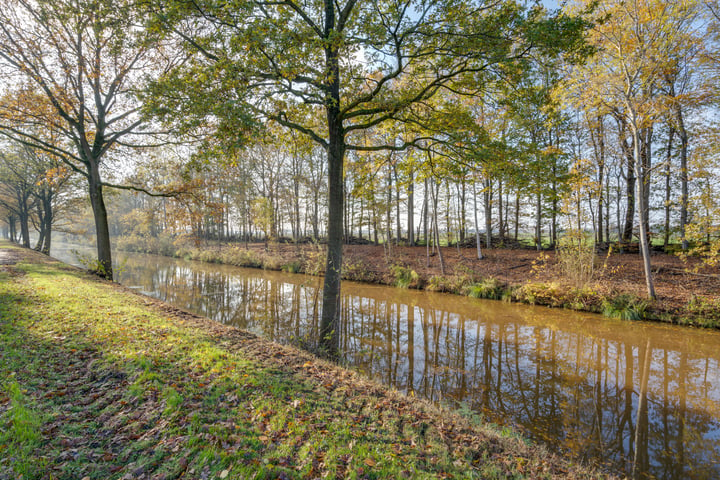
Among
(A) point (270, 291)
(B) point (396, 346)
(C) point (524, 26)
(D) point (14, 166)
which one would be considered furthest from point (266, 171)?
(C) point (524, 26)

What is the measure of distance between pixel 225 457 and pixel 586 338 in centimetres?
1030

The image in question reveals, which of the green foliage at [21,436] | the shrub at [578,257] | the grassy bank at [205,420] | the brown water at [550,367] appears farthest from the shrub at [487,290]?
the green foliage at [21,436]

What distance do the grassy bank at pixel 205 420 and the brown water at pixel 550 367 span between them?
1.58 m

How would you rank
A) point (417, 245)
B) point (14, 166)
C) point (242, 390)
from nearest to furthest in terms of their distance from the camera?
point (242, 390)
point (14, 166)
point (417, 245)

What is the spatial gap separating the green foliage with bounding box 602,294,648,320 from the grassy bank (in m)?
9.52

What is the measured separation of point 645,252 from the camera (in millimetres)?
10398

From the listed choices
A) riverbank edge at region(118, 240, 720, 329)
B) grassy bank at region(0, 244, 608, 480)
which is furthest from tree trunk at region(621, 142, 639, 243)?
grassy bank at region(0, 244, 608, 480)

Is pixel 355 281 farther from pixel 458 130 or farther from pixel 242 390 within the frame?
pixel 242 390

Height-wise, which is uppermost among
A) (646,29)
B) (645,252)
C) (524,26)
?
(646,29)

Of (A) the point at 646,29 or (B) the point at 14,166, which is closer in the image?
(A) the point at 646,29

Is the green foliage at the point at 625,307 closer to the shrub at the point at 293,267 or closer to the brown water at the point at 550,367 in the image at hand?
the brown water at the point at 550,367

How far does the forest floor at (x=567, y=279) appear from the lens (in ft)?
32.3

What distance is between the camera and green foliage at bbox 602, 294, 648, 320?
392 inches

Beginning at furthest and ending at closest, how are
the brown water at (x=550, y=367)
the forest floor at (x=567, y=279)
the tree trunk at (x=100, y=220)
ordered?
the tree trunk at (x=100, y=220) → the forest floor at (x=567, y=279) → the brown water at (x=550, y=367)
